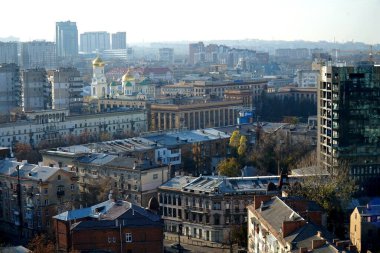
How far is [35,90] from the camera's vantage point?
193 feet

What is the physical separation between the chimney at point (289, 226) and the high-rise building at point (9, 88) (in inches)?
1800

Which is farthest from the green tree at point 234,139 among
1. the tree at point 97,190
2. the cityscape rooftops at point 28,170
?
the cityscape rooftops at point 28,170

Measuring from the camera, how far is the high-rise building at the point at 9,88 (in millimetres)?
61875

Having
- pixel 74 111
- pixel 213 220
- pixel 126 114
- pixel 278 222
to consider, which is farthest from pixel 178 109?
pixel 278 222

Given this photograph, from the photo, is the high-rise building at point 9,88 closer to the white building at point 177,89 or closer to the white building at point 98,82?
the white building at point 98,82

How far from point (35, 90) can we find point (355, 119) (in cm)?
3330

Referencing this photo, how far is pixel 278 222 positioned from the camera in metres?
20.3

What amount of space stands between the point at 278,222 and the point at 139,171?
1098 cm

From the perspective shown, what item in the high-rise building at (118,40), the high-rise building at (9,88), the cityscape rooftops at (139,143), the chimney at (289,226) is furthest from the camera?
the high-rise building at (118,40)

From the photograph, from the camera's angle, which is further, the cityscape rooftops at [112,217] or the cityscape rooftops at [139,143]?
the cityscape rooftops at [139,143]

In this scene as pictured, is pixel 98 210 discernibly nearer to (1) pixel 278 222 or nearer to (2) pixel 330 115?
(1) pixel 278 222

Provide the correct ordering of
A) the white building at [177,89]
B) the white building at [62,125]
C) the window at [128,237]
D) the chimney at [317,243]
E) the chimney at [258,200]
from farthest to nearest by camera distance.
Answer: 1. the white building at [177,89]
2. the white building at [62,125]
3. the chimney at [258,200]
4. the window at [128,237]
5. the chimney at [317,243]

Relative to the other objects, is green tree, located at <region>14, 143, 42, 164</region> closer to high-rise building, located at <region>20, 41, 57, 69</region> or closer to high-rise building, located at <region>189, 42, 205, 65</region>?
high-rise building, located at <region>20, 41, 57, 69</region>

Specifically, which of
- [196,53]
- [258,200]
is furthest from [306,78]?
[258,200]
